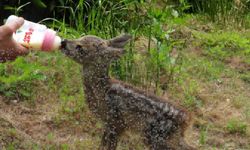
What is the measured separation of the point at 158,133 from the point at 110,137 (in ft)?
1.77

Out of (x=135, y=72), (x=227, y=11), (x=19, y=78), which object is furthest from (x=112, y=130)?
(x=227, y=11)

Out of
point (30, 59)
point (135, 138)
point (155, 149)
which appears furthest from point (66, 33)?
point (155, 149)

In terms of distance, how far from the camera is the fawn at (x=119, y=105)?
5.10 meters

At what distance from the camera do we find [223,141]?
621cm

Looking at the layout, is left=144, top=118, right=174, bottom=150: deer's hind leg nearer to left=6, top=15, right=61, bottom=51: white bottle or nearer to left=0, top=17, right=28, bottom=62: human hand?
left=6, top=15, right=61, bottom=51: white bottle

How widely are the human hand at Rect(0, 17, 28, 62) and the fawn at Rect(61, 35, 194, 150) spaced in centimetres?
42

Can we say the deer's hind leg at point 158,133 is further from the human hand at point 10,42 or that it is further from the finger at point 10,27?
the finger at point 10,27

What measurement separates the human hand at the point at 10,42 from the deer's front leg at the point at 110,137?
100 cm

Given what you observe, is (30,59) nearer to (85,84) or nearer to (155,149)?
(85,84)

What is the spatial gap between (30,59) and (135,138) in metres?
2.05

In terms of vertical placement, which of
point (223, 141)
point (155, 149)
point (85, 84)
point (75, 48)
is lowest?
point (223, 141)

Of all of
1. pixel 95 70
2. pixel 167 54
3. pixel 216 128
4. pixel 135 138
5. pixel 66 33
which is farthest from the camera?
pixel 66 33

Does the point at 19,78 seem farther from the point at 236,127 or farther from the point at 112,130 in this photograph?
the point at 236,127

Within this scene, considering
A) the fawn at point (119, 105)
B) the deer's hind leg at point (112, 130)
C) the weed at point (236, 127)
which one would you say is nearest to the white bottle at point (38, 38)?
the fawn at point (119, 105)
